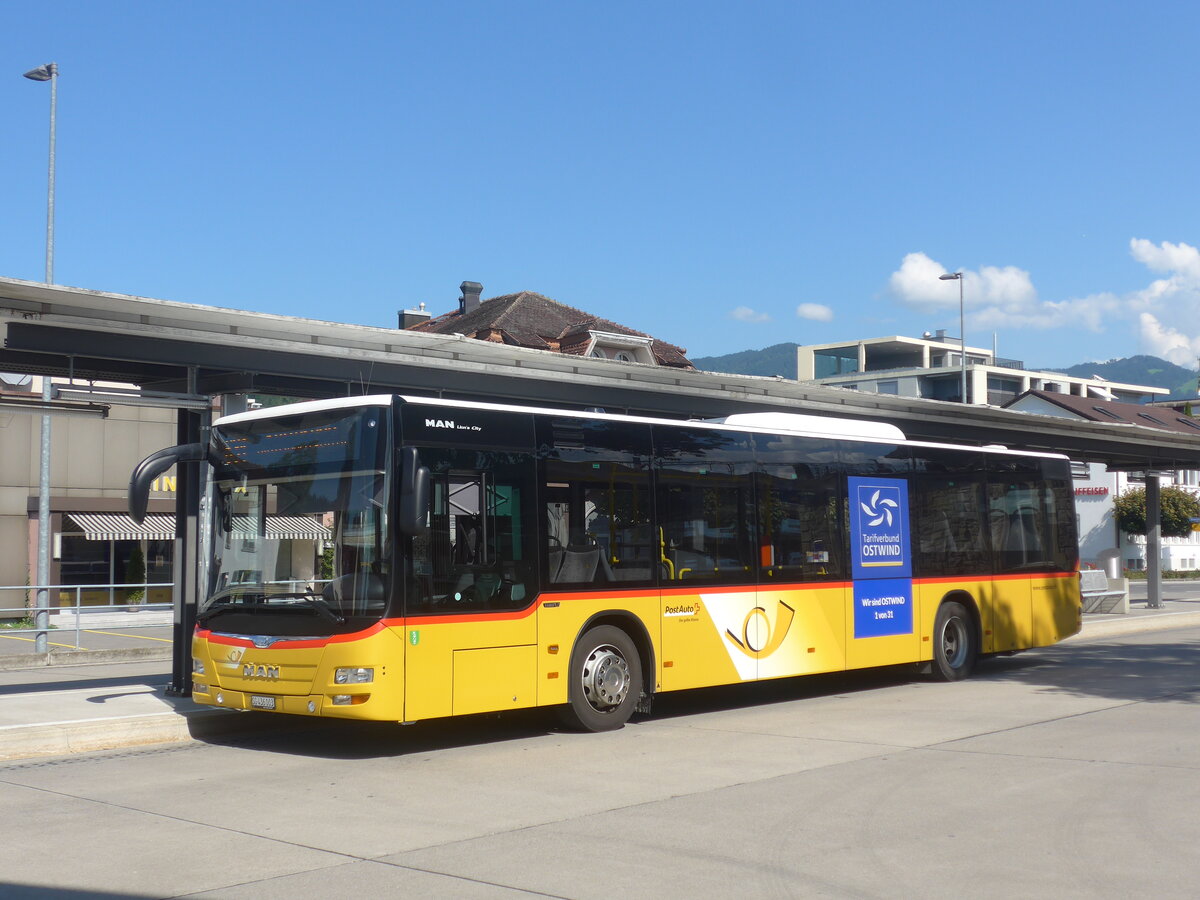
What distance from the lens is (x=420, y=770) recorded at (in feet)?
33.6

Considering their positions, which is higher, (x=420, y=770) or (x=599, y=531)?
(x=599, y=531)

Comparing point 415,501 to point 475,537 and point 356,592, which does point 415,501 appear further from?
point 475,537

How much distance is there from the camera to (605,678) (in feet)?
39.7

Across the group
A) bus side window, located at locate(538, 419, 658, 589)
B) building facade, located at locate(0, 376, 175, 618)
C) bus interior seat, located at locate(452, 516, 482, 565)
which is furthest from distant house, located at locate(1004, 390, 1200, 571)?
bus interior seat, located at locate(452, 516, 482, 565)

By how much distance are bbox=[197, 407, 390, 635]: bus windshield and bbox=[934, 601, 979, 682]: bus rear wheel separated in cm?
870

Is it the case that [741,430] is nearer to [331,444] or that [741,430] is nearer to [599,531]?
[599,531]

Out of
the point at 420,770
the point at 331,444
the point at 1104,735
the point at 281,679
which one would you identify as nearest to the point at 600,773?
the point at 420,770

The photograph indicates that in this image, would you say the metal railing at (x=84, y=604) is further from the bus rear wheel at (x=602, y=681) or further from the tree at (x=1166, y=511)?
the tree at (x=1166, y=511)

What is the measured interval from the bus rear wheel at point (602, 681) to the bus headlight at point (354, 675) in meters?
2.19

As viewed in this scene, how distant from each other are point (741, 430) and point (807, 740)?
12.1ft

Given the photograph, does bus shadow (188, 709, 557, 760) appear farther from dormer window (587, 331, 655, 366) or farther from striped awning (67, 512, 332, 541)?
dormer window (587, 331, 655, 366)

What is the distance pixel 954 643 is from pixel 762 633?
14.3ft

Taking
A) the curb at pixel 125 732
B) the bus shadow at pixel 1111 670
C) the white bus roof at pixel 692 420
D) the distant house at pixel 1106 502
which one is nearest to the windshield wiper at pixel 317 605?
the white bus roof at pixel 692 420

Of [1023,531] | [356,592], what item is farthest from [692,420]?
[1023,531]
